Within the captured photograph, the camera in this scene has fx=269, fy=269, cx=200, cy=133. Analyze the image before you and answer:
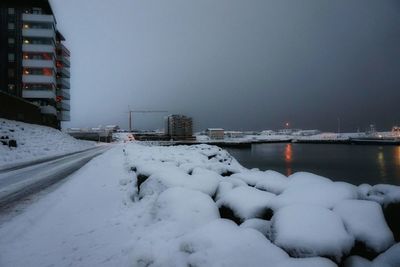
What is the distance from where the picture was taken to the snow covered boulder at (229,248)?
2.71 meters

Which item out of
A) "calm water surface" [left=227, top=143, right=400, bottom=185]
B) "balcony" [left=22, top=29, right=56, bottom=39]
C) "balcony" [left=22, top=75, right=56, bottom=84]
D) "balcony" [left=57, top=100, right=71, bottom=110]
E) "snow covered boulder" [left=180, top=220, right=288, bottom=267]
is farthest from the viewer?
"balcony" [left=57, top=100, right=71, bottom=110]

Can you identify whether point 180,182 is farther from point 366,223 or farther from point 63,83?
point 63,83

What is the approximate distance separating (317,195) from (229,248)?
1.82 meters

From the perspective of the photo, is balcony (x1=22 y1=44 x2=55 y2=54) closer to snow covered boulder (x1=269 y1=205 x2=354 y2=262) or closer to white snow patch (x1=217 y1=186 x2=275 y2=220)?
white snow patch (x1=217 y1=186 x2=275 y2=220)

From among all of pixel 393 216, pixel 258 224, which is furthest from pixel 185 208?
pixel 393 216

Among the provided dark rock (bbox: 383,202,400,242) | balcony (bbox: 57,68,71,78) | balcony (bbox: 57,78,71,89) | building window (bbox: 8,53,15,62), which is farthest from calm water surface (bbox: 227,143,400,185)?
building window (bbox: 8,53,15,62)

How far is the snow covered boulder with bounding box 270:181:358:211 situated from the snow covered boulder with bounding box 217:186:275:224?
16cm

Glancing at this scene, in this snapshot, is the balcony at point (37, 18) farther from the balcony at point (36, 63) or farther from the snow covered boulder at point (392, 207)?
the snow covered boulder at point (392, 207)

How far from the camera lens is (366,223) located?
10.6ft

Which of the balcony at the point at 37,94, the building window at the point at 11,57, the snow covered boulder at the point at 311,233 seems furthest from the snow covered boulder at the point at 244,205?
the building window at the point at 11,57

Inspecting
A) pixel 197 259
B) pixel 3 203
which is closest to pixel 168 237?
pixel 197 259

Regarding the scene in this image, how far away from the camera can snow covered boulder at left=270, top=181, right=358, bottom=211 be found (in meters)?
3.85

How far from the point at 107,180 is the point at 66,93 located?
2800 inches

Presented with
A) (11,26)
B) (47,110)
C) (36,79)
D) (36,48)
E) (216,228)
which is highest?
(11,26)
